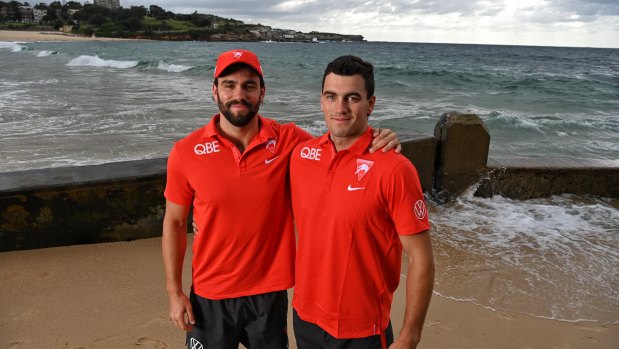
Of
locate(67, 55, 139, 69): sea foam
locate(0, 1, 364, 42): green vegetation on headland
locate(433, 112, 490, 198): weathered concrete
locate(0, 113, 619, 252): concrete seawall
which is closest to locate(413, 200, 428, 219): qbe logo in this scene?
locate(0, 113, 619, 252): concrete seawall

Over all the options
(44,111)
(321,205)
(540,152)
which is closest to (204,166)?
(321,205)

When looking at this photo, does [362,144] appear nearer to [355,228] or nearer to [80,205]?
[355,228]

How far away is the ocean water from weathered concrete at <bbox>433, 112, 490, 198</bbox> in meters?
0.27

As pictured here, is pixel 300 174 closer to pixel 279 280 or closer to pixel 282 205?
pixel 282 205

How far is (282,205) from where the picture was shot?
237 centimetres

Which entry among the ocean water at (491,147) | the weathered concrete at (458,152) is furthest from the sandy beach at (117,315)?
the weathered concrete at (458,152)

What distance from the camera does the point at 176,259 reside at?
250 centimetres

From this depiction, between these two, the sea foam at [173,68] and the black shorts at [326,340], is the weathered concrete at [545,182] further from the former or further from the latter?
the sea foam at [173,68]

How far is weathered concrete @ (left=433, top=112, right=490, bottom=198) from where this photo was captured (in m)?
6.26

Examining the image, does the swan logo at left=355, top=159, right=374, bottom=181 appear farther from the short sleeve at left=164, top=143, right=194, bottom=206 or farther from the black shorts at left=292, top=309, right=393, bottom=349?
the short sleeve at left=164, top=143, right=194, bottom=206

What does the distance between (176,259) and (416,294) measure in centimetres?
129

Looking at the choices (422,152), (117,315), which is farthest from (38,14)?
(117,315)

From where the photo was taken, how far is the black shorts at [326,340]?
7.04 feet

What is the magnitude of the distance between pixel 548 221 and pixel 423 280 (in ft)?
15.9
